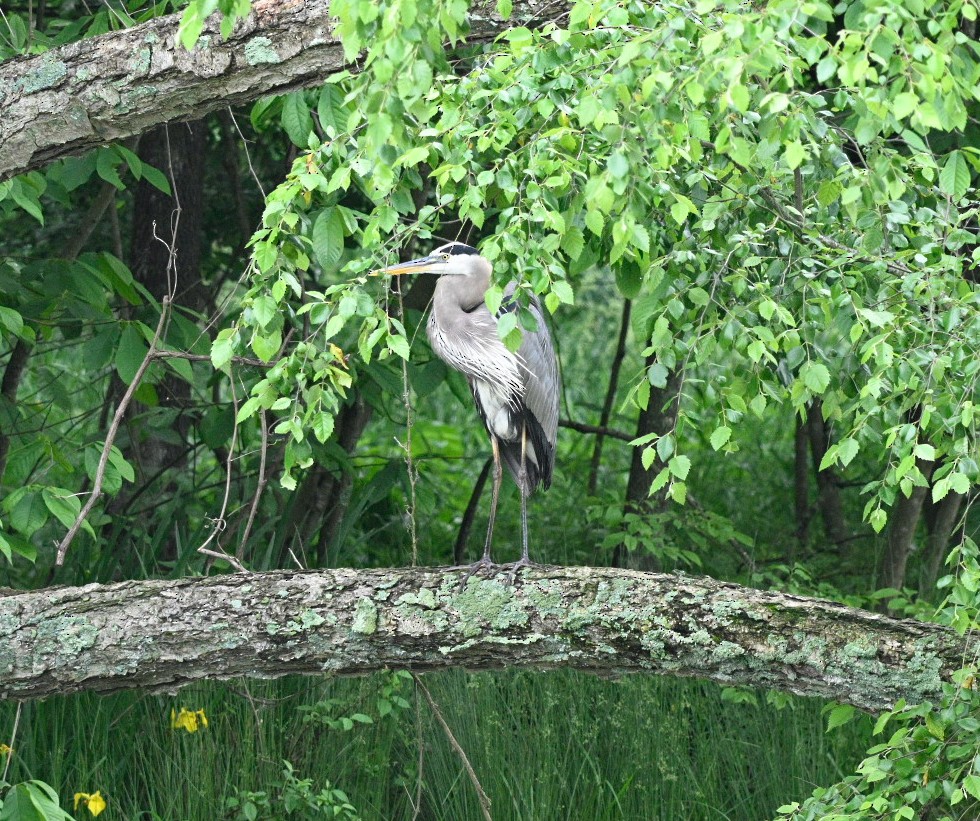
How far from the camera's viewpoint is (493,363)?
3473 mm

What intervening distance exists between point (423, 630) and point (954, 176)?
125cm

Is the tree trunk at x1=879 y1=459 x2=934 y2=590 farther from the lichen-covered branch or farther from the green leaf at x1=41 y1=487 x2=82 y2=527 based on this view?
the green leaf at x1=41 y1=487 x2=82 y2=527

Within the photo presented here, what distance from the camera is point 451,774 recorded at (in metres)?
3.68

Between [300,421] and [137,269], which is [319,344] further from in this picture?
[137,269]

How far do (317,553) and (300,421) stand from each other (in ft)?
9.01

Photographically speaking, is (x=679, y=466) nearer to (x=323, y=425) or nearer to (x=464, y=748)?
(x=323, y=425)

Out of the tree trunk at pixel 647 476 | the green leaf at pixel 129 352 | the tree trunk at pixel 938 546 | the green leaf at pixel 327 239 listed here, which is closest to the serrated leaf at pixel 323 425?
the green leaf at pixel 327 239

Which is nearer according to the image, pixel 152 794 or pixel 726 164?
pixel 726 164

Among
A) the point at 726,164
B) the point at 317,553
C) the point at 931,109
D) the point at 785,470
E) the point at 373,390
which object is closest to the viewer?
the point at 931,109

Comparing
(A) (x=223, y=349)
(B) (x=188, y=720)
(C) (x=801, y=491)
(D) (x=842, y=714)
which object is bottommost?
(C) (x=801, y=491)

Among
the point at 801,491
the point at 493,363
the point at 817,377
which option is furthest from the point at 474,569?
the point at 801,491

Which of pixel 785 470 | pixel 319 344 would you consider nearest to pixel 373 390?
pixel 319 344

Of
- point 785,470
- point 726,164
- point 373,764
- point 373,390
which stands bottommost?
point 785,470

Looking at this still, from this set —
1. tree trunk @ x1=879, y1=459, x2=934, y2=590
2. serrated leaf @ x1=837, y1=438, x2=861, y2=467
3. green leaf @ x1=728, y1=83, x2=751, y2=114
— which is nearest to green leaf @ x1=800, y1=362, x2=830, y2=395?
serrated leaf @ x1=837, y1=438, x2=861, y2=467
